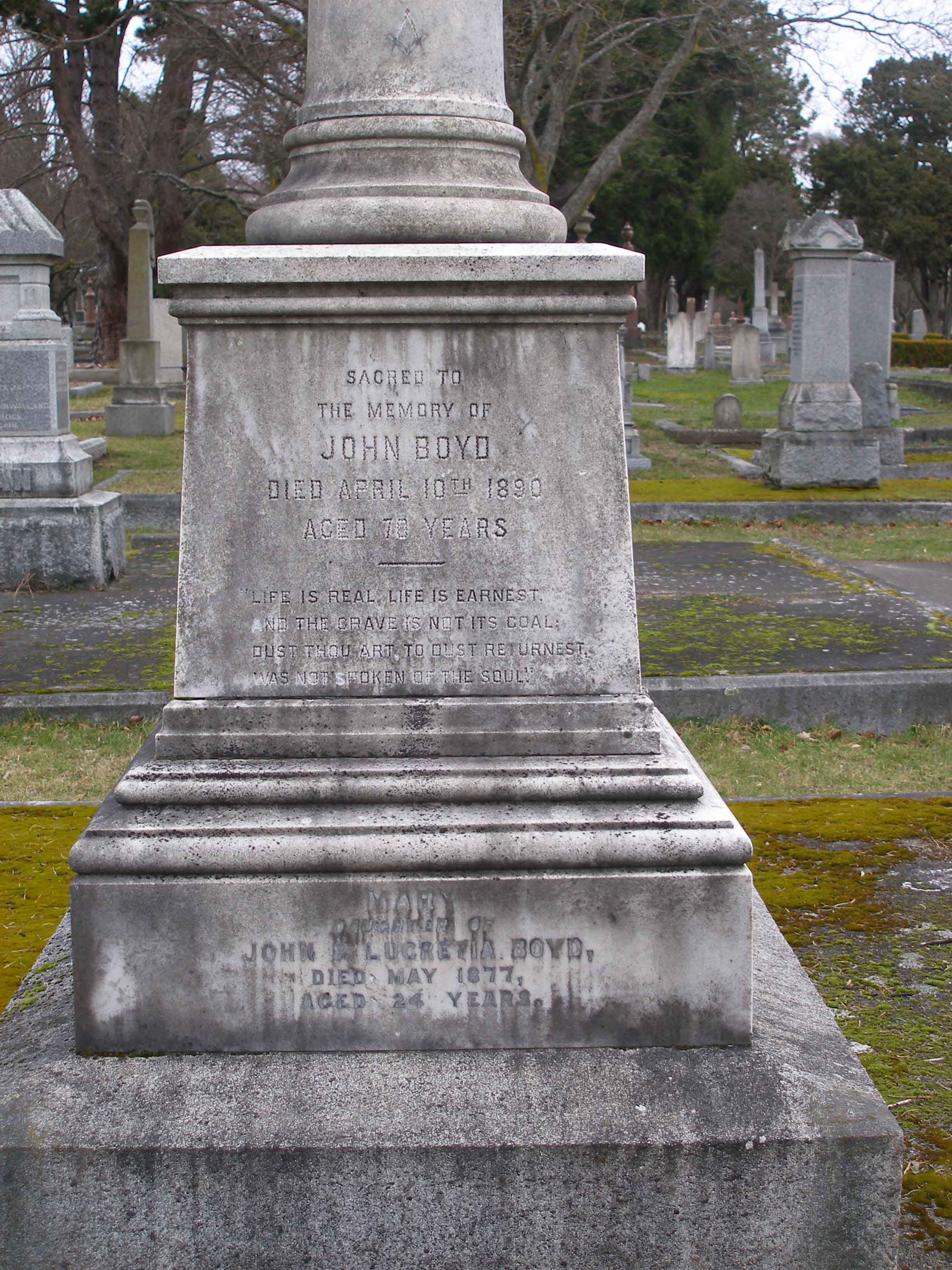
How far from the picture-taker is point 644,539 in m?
11.0

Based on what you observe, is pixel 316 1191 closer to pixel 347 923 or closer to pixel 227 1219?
pixel 227 1219

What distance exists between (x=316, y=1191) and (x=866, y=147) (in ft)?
189

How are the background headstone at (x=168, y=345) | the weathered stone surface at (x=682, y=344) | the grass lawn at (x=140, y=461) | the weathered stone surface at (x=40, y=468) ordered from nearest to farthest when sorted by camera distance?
the weathered stone surface at (x=40, y=468) → the grass lawn at (x=140, y=461) → the background headstone at (x=168, y=345) → the weathered stone surface at (x=682, y=344)

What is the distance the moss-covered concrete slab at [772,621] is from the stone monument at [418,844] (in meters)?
3.64

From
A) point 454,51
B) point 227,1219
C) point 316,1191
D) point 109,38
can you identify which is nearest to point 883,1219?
point 316,1191

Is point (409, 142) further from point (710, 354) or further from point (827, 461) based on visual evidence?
point (710, 354)

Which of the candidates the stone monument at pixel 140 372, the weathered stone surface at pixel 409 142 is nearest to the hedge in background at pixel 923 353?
the stone monument at pixel 140 372

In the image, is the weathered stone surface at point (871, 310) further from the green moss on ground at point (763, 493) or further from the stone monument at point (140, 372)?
the stone monument at point (140, 372)

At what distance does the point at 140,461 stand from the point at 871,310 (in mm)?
8935

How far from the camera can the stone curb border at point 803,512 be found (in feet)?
40.0

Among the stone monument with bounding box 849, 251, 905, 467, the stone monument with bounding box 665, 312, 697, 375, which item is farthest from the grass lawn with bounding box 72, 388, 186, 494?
the stone monument with bounding box 665, 312, 697, 375

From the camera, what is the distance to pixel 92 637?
7.50 metres

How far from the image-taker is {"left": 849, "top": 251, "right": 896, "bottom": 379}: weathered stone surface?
15.5 m

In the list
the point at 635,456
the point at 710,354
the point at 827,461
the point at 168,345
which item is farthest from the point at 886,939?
the point at 710,354
